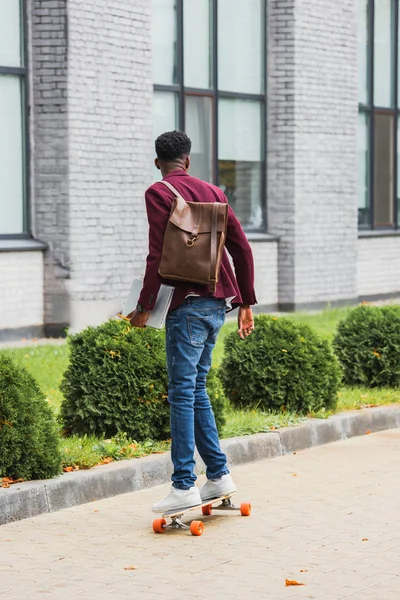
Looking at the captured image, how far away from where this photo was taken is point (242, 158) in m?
19.2

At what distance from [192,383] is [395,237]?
15.9 metres

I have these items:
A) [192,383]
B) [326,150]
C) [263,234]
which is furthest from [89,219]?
[192,383]

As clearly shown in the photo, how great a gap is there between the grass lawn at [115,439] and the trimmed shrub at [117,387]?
17 centimetres

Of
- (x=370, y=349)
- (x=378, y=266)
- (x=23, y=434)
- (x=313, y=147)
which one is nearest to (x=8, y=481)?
(x=23, y=434)

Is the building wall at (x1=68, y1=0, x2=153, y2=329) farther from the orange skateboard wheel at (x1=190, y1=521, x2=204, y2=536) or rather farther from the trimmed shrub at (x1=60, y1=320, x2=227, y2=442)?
the orange skateboard wheel at (x1=190, y1=521, x2=204, y2=536)

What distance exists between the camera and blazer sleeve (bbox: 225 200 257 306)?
23.5ft

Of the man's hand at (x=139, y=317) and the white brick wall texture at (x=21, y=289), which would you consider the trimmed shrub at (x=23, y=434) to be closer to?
the man's hand at (x=139, y=317)

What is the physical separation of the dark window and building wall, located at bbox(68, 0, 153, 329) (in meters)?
0.62

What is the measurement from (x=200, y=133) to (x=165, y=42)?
4.67 ft

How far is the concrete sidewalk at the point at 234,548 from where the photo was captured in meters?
5.84

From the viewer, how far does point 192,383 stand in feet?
22.9

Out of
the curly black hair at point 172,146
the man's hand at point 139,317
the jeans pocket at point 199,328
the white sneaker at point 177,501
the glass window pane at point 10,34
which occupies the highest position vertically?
the glass window pane at point 10,34

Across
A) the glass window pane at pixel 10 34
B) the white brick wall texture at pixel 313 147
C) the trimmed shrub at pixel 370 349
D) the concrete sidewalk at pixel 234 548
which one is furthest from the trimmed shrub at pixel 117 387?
the white brick wall texture at pixel 313 147

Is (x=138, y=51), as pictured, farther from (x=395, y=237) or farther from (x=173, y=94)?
(x=395, y=237)
